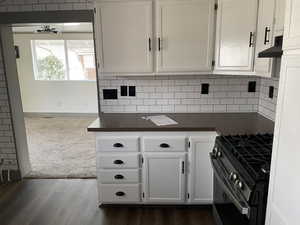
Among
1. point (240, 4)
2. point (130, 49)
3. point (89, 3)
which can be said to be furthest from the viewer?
point (89, 3)

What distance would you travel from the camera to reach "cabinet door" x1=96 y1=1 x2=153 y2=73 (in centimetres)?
226

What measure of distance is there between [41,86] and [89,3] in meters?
4.48

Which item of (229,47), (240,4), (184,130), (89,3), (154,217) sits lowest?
(154,217)

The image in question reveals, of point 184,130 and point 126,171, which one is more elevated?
point 184,130

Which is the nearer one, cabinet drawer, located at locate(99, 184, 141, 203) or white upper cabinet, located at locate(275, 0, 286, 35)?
white upper cabinet, located at locate(275, 0, 286, 35)

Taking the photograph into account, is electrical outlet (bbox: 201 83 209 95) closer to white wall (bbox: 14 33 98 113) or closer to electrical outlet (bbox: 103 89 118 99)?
electrical outlet (bbox: 103 89 118 99)

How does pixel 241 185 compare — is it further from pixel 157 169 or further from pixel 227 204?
pixel 157 169

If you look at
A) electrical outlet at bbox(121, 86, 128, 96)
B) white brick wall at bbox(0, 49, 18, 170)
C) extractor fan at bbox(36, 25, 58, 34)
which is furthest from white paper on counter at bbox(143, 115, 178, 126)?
extractor fan at bbox(36, 25, 58, 34)

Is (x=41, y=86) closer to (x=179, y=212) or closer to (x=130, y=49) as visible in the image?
(x=130, y=49)

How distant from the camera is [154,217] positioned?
2332mm

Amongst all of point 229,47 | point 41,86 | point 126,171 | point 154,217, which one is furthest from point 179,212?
point 41,86

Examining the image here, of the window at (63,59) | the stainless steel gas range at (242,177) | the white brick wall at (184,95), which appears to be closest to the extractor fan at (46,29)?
the window at (63,59)

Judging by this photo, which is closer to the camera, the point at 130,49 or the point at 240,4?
the point at 240,4

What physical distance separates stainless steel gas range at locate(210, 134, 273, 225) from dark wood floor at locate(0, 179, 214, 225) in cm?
56
